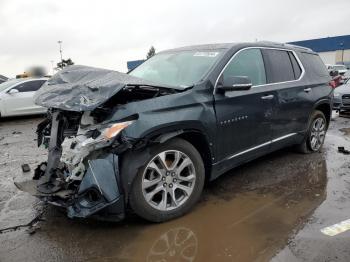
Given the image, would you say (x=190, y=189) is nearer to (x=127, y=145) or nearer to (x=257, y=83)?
(x=127, y=145)

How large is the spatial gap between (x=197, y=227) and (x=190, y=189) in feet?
1.38

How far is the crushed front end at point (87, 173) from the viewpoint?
3.39m

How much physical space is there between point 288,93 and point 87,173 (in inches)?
127

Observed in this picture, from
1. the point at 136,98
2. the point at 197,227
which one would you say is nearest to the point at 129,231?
the point at 197,227

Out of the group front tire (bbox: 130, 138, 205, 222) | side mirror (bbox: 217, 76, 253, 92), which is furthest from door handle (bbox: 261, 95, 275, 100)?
front tire (bbox: 130, 138, 205, 222)

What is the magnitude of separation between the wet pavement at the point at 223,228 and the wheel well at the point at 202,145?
464mm

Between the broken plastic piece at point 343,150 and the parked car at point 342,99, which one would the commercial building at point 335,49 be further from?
the broken plastic piece at point 343,150

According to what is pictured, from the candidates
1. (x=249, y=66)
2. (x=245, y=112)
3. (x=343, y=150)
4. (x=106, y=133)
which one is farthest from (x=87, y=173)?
(x=343, y=150)

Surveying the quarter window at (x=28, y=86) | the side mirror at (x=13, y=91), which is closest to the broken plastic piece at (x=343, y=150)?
the quarter window at (x=28, y=86)

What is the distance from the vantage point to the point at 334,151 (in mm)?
6691

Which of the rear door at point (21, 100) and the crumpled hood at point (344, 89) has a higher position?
the rear door at point (21, 100)

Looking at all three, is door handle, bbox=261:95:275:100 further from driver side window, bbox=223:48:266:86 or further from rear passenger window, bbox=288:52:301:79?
rear passenger window, bbox=288:52:301:79

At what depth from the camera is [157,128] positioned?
361cm

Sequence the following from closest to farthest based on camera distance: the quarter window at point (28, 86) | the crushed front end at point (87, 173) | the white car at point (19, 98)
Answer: the crushed front end at point (87, 173) < the white car at point (19, 98) < the quarter window at point (28, 86)
